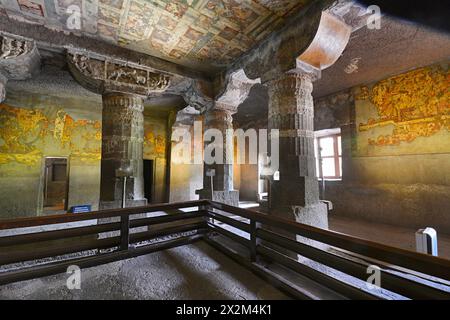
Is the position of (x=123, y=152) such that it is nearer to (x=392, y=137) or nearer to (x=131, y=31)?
(x=131, y=31)

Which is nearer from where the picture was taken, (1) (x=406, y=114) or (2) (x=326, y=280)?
(2) (x=326, y=280)

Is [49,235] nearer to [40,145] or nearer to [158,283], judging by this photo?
[158,283]

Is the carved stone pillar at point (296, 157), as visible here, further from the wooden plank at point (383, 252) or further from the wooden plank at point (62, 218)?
the wooden plank at point (62, 218)

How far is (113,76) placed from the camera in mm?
3678

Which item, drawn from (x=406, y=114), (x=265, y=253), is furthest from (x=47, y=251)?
(x=406, y=114)

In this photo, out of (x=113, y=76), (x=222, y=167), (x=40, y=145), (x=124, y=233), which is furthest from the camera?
(x=40, y=145)

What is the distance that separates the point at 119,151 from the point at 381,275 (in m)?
3.94

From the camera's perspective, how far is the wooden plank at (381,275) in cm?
122

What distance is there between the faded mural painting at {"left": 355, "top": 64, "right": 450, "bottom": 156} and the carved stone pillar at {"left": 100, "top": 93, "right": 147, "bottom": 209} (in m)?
5.78

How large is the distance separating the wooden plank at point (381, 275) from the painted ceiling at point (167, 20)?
3004 millimetres

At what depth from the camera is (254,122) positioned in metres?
8.55

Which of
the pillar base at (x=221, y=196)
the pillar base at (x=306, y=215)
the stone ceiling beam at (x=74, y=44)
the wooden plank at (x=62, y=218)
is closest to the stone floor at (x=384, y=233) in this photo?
the pillar base at (x=306, y=215)

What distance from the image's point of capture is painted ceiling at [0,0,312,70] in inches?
107
